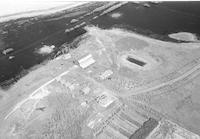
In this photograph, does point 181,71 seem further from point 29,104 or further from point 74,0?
point 74,0

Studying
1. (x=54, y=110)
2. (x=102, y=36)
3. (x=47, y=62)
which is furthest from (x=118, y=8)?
(x=54, y=110)

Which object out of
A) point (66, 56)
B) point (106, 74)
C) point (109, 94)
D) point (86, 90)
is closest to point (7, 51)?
point (66, 56)

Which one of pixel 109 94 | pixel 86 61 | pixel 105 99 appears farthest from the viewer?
pixel 86 61

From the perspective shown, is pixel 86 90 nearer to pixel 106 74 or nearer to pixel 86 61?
pixel 106 74

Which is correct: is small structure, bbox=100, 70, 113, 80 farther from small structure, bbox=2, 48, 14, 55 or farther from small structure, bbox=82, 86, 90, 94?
small structure, bbox=2, 48, 14, 55

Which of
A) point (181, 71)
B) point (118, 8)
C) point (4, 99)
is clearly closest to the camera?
point (4, 99)

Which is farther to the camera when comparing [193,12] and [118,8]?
[118,8]

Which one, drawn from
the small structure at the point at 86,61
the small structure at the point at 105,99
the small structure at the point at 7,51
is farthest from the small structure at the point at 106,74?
the small structure at the point at 7,51

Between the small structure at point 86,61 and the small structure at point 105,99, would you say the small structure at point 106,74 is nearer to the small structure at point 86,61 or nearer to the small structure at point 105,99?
the small structure at point 86,61
